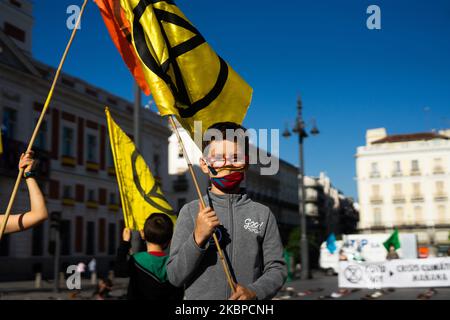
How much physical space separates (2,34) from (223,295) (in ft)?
93.7

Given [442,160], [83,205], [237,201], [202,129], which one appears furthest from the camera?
[442,160]

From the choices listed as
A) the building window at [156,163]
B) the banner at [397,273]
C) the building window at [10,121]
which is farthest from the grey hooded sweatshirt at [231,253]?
the building window at [156,163]

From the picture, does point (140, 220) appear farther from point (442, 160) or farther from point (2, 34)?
point (442, 160)

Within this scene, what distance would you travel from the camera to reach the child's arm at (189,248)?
2.62 meters

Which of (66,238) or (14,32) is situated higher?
(14,32)

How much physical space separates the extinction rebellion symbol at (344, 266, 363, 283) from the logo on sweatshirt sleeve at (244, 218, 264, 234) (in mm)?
15987

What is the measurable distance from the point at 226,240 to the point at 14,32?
32100 mm

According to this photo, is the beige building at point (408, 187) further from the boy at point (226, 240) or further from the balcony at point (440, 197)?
the boy at point (226, 240)

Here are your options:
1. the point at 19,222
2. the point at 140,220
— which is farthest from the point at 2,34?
the point at 19,222

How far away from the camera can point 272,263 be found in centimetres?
287

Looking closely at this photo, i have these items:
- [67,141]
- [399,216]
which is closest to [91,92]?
[67,141]

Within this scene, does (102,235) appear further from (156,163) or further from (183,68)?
(183,68)

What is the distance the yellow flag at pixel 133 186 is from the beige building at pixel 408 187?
7111 cm
